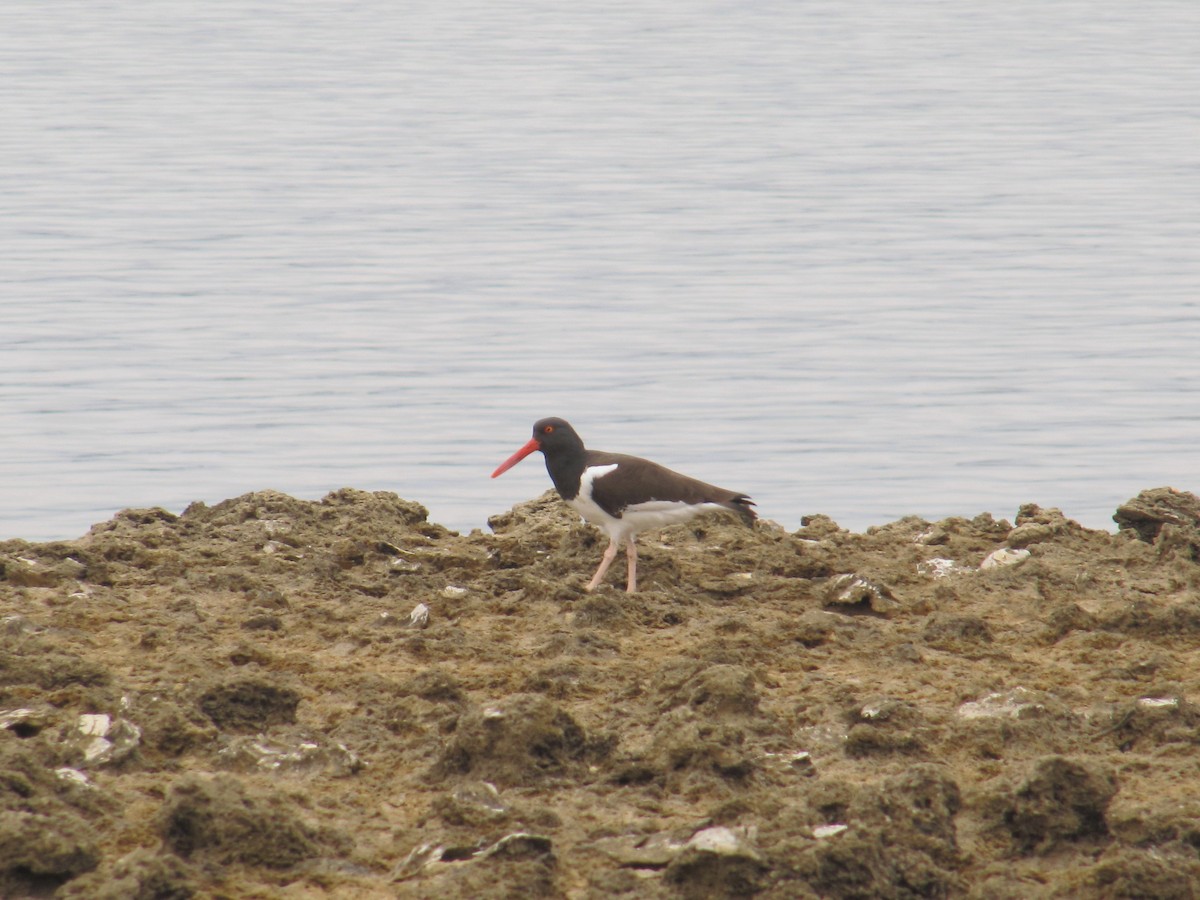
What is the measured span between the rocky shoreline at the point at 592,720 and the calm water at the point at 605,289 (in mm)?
4910

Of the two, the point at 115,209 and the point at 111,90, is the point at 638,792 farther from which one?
the point at 111,90

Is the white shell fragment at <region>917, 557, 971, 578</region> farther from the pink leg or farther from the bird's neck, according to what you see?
the bird's neck

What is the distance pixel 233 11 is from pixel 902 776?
82248mm

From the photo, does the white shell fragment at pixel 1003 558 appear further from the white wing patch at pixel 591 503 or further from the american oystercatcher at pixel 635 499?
the white wing patch at pixel 591 503

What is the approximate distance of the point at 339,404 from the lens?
58.7 feet

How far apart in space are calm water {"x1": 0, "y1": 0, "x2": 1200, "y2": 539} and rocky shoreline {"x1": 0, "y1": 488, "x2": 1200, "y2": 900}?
16.1 ft

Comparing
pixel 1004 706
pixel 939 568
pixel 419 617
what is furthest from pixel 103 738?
→ pixel 939 568

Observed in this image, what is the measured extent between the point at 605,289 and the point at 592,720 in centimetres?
1749

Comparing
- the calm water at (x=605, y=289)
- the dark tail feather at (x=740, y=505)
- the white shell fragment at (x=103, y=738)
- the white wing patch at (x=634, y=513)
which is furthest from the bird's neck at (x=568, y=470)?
the white shell fragment at (x=103, y=738)

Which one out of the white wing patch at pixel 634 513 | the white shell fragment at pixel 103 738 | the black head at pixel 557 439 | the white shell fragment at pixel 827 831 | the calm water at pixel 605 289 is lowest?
the white shell fragment at pixel 827 831

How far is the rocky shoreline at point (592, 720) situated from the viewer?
17.5 ft

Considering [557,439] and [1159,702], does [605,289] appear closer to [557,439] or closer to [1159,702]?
[557,439]

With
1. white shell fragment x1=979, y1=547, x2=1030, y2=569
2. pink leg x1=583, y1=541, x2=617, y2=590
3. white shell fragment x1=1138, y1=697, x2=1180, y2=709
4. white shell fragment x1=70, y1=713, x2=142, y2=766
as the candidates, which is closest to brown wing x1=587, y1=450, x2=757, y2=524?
pink leg x1=583, y1=541, x2=617, y2=590

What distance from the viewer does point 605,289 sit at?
78.6 feet
